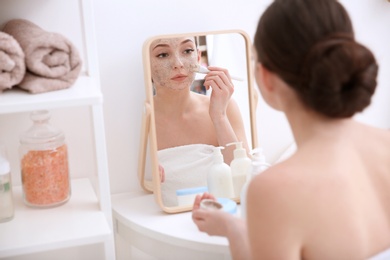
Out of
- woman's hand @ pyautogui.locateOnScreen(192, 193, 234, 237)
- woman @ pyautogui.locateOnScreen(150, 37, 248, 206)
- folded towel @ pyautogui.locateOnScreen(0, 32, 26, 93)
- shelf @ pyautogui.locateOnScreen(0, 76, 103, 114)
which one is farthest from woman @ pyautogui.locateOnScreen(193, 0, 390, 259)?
woman @ pyautogui.locateOnScreen(150, 37, 248, 206)

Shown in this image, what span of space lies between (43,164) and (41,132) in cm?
9

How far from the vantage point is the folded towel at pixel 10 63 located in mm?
1400

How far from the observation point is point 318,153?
45.9 inches

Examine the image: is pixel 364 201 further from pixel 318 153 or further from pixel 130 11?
pixel 130 11

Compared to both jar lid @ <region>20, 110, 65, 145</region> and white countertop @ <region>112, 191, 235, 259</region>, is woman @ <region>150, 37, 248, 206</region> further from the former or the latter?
jar lid @ <region>20, 110, 65, 145</region>

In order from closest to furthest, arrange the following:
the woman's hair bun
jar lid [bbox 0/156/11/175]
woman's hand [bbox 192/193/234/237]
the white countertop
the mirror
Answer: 1. the woman's hair bun
2. woman's hand [bbox 192/193/234/237]
3. jar lid [bbox 0/156/11/175]
4. the white countertop
5. the mirror

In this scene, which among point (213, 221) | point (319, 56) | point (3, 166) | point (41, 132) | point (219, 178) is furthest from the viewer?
point (219, 178)

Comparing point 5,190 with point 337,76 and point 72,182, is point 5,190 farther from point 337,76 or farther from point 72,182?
point 337,76

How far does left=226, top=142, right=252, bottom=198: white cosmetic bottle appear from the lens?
1.83m

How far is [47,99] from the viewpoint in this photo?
4.60ft

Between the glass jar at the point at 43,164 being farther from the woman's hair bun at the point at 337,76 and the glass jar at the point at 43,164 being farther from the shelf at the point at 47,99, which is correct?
the woman's hair bun at the point at 337,76

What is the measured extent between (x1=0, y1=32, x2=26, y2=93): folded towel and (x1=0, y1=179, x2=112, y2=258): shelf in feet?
1.08

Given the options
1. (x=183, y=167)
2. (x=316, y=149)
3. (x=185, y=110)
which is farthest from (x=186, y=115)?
(x=316, y=149)

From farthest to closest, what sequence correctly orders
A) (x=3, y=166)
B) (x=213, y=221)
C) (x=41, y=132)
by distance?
(x=41, y=132), (x=3, y=166), (x=213, y=221)
